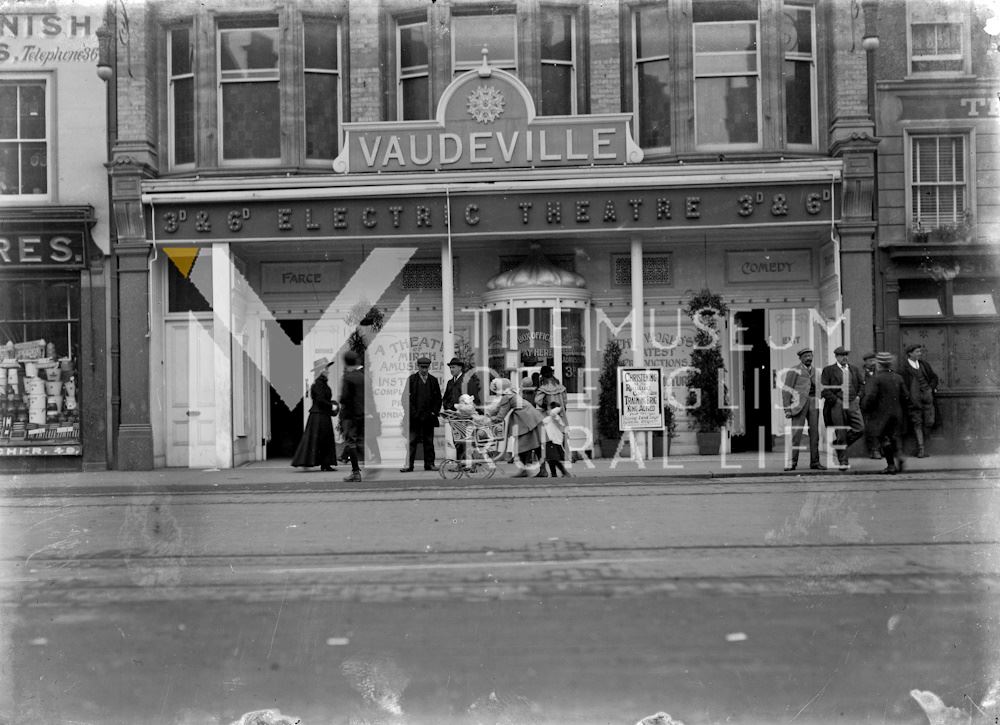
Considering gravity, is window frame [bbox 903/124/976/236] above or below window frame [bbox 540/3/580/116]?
below

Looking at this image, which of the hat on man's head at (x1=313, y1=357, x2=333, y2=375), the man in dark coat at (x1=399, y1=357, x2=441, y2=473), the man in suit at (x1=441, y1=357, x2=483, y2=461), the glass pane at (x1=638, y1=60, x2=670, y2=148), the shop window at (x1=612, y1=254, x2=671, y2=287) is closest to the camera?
the man in dark coat at (x1=399, y1=357, x2=441, y2=473)

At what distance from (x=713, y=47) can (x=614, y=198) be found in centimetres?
310

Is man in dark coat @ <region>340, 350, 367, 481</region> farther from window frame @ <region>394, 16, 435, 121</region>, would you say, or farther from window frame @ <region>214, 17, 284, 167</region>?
window frame @ <region>394, 16, 435, 121</region>

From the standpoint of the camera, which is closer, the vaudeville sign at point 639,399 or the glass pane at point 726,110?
the vaudeville sign at point 639,399

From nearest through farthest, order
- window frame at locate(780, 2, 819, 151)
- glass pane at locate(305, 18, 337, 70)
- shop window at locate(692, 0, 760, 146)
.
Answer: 1. shop window at locate(692, 0, 760, 146)
2. window frame at locate(780, 2, 819, 151)
3. glass pane at locate(305, 18, 337, 70)

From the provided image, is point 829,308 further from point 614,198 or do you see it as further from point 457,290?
point 457,290

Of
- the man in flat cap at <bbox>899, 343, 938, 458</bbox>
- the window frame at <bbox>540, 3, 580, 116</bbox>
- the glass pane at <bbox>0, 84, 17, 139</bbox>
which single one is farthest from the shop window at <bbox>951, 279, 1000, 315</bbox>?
the glass pane at <bbox>0, 84, 17, 139</bbox>

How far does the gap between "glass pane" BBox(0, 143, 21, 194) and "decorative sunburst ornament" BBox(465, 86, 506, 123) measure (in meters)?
7.53

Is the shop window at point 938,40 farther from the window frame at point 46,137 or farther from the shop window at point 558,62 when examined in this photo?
the window frame at point 46,137

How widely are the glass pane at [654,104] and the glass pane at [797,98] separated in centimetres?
206

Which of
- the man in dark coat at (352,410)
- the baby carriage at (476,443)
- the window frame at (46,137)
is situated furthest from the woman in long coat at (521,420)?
the window frame at (46,137)

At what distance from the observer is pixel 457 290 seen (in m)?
16.5

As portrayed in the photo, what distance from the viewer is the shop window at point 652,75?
1570cm

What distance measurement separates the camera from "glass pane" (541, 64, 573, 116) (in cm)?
1596
